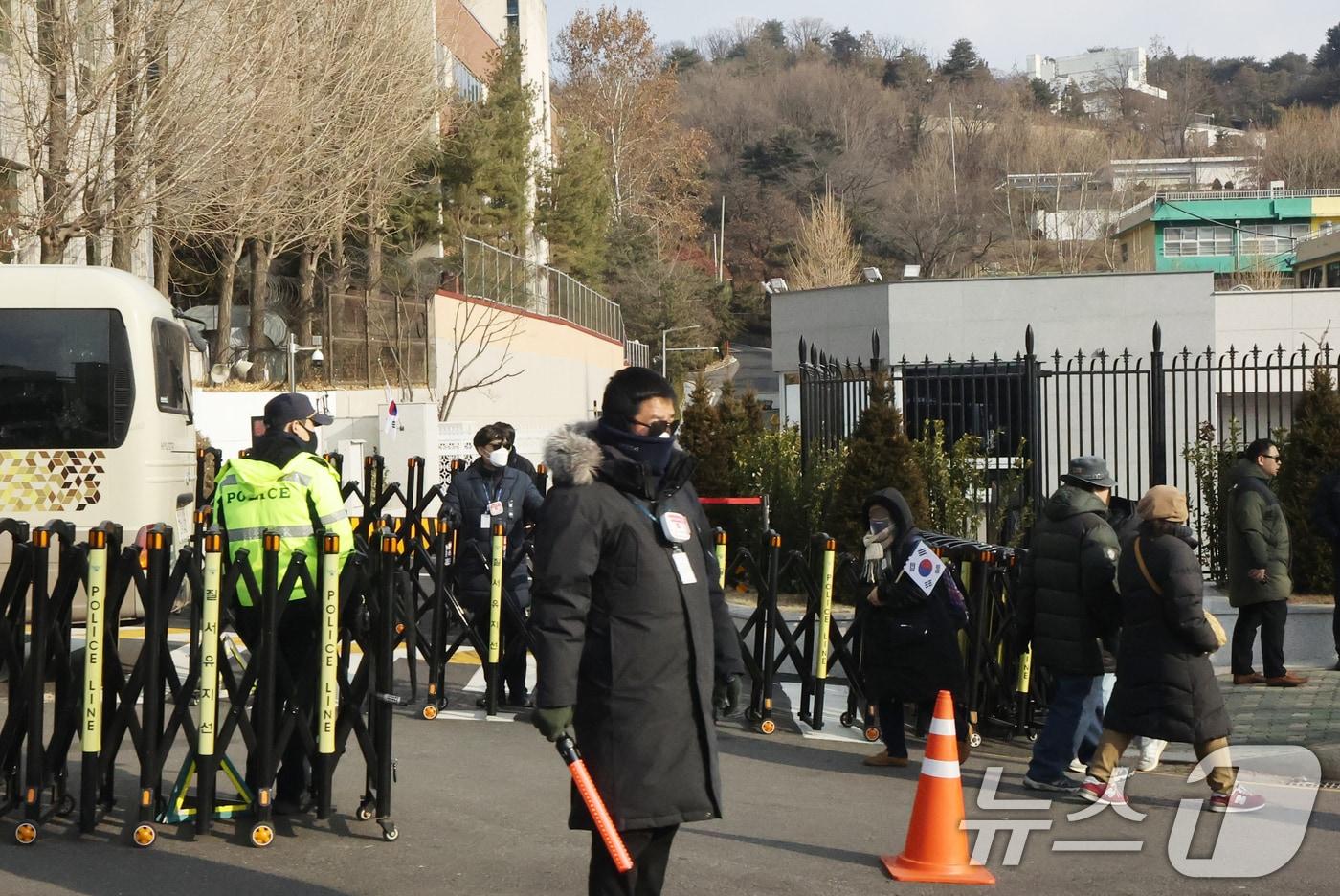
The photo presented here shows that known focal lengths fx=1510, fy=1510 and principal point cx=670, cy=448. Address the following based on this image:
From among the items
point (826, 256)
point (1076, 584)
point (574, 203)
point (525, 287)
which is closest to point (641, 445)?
point (1076, 584)

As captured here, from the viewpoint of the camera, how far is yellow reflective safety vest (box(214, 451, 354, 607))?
21.9ft

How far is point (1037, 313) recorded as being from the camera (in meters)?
31.0

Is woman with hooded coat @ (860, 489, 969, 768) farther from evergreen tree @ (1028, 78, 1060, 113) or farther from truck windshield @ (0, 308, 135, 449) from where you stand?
evergreen tree @ (1028, 78, 1060, 113)

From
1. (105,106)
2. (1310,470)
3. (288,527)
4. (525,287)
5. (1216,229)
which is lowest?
(288,527)

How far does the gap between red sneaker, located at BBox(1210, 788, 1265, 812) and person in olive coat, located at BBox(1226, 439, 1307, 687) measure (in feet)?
11.9

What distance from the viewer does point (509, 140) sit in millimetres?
48125

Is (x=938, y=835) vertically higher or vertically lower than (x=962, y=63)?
lower

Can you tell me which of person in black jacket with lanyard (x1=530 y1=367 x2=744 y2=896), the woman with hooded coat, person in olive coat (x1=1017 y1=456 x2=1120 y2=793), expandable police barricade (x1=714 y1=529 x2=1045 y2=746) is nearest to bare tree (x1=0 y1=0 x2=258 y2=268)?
expandable police barricade (x1=714 y1=529 x2=1045 y2=746)

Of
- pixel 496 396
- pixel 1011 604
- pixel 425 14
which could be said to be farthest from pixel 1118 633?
pixel 496 396

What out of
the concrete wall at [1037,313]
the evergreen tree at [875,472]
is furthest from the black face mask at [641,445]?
the concrete wall at [1037,313]

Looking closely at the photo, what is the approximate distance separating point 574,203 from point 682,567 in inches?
2174

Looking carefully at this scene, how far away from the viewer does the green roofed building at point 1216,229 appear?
8256 cm

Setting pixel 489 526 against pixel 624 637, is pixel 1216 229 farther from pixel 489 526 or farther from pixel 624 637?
pixel 624 637

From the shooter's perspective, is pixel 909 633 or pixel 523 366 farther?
pixel 523 366
